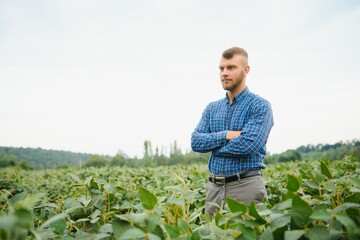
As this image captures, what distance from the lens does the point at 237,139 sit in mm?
2871

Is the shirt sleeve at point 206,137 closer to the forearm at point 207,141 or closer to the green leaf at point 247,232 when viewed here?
the forearm at point 207,141

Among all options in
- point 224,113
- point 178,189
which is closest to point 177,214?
point 178,189

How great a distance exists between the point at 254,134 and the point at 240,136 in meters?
0.15

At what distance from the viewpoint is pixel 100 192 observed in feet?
6.46

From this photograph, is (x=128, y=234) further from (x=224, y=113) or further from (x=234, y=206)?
(x=224, y=113)

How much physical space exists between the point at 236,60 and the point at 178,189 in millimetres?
1982

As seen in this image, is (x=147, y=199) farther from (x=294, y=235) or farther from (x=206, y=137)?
(x=206, y=137)

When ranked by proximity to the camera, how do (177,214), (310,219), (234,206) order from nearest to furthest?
(310,219) < (234,206) < (177,214)

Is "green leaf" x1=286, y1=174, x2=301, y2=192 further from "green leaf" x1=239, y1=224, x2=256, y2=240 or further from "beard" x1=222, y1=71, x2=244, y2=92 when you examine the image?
"beard" x1=222, y1=71, x2=244, y2=92

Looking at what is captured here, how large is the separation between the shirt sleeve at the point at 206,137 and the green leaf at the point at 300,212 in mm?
2004

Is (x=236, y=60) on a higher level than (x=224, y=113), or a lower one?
higher

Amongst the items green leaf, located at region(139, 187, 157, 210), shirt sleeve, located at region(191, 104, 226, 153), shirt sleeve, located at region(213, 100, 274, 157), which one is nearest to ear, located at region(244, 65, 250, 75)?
shirt sleeve, located at region(213, 100, 274, 157)

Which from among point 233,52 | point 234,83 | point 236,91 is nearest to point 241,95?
point 236,91

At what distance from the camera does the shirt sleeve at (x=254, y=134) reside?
112 inches
